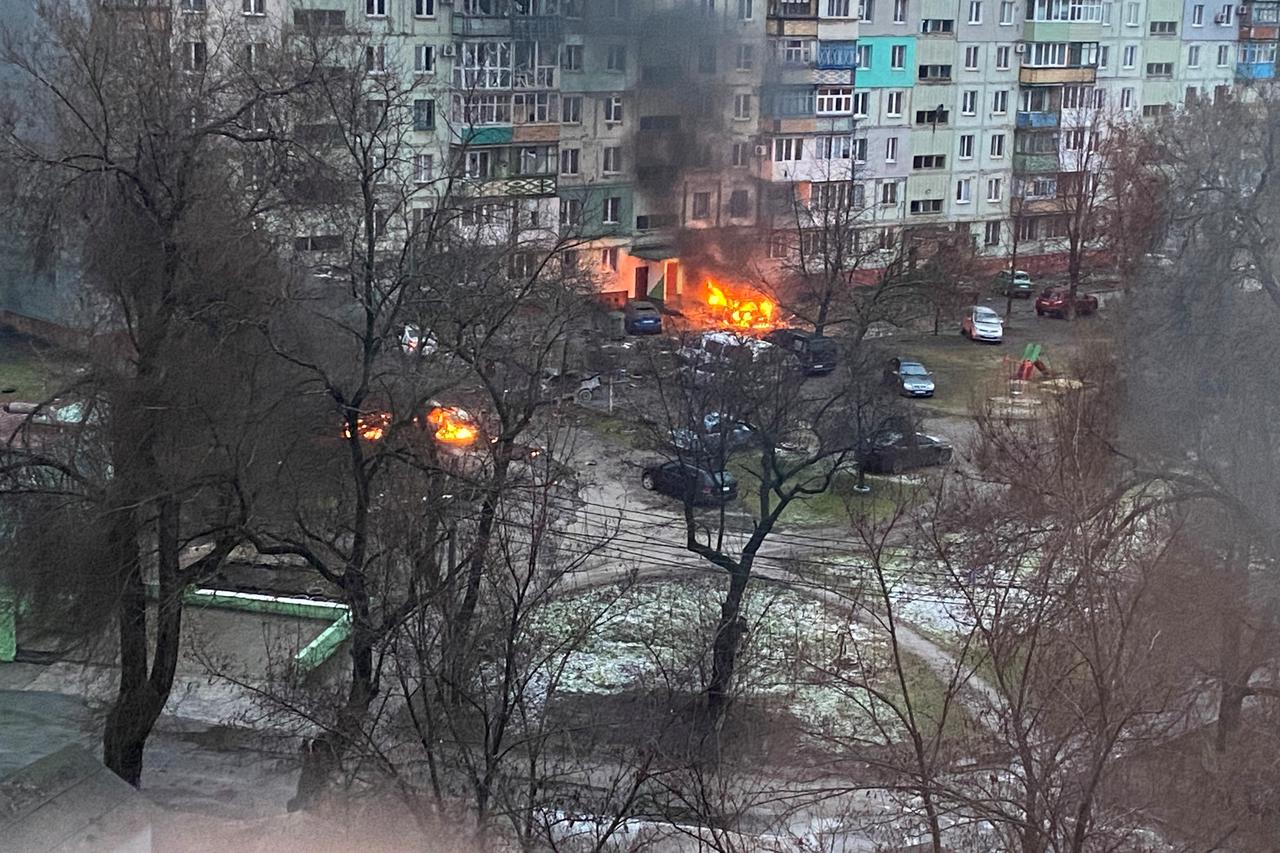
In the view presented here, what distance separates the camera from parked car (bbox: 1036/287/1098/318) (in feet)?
36.2

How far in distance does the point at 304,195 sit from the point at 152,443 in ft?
3.06

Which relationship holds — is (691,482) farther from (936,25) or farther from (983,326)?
(936,25)

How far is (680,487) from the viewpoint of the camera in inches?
267

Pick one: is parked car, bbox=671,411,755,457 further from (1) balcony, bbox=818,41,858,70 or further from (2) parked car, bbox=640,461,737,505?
(1) balcony, bbox=818,41,858,70

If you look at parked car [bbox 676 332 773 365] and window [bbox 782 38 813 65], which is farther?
window [bbox 782 38 813 65]

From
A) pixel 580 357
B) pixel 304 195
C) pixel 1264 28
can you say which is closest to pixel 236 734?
pixel 304 195

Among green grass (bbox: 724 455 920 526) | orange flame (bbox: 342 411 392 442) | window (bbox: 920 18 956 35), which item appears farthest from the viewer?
window (bbox: 920 18 956 35)

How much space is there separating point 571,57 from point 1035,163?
4.57 metres

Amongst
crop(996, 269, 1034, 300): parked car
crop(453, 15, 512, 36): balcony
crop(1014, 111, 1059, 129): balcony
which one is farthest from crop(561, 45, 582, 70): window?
crop(1014, 111, 1059, 129): balcony

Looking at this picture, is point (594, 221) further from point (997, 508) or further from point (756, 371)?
point (997, 508)

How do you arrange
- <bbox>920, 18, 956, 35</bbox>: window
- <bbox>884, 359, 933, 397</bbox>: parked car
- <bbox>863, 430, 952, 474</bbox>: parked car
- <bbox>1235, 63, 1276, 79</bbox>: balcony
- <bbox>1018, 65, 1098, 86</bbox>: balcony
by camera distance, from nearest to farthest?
<bbox>863, 430, 952, 474</bbox>: parked car, <bbox>884, 359, 933, 397</bbox>: parked car, <bbox>920, 18, 956, 35</bbox>: window, <bbox>1018, 65, 1098, 86</bbox>: balcony, <bbox>1235, 63, 1276, 79</bbox>: balcony

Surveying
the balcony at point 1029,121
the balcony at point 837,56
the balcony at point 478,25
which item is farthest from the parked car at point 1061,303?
the balcony at point 478,25

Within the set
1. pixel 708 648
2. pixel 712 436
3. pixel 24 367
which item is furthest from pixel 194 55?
pixel 24 367

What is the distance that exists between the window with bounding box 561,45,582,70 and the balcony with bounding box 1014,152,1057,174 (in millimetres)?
4413
